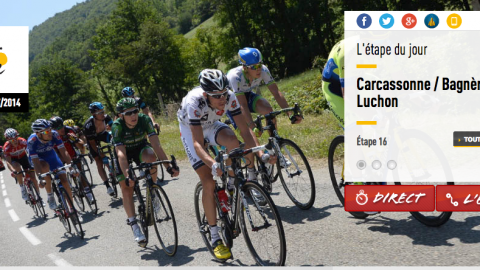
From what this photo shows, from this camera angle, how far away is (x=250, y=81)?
6590 millimetres

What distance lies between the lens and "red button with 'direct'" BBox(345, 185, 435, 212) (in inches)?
167

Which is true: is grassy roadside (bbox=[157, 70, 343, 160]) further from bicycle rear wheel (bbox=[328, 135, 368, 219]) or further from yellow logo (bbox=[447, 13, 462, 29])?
yellow logo (bbox=[447, 13, 462, 29])

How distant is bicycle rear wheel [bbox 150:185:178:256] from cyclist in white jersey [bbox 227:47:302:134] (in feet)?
5.31

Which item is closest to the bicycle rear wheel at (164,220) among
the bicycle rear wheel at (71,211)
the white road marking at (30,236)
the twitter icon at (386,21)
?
the bicycle rear wheel at (71,211)

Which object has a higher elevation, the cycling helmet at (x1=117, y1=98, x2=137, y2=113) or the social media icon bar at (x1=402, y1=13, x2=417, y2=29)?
the social media icon bar at (x1=402, y1=13, x2=417, y2=29)

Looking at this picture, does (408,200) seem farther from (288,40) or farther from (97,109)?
(288,40)

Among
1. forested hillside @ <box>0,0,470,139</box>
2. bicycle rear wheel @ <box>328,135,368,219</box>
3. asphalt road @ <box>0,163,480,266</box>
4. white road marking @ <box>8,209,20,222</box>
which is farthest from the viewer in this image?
forested hillside @ <box>0,0,470,139</box>

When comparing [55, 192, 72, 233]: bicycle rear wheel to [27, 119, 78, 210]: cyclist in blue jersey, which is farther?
[27, 119, 78, 210]: cyclist in blue jersey

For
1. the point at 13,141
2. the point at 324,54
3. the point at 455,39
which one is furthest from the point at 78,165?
the point at 324,54

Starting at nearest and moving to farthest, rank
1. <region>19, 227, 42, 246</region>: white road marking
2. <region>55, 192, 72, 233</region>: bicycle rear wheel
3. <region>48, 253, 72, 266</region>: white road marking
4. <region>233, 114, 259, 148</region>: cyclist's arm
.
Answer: <region>233, 114, 259, 148</region>: cyclist's arm < <region>48, 253, 72, 266</region>: white road marking < <region>55, 192, 72, 233</region>: bicycle rear wheel < <region>19, 227, 42, 246</region>: white road marking

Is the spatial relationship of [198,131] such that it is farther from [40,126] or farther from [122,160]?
[40,126]

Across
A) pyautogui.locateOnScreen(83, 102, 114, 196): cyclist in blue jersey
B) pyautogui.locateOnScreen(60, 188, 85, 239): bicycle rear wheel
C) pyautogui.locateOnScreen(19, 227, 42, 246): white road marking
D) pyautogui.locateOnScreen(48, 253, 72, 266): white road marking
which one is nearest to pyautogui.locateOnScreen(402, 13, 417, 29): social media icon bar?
pyautogui.locateOnScreen(48, 253, 72, 266): white road marking

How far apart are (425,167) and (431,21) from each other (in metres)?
2.20

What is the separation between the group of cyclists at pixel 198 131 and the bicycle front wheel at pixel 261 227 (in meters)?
0.35
